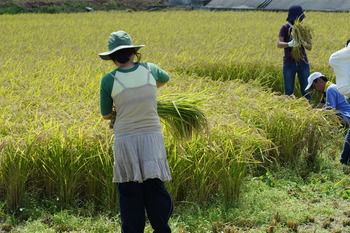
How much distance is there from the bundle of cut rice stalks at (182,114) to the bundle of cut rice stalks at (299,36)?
112 inches

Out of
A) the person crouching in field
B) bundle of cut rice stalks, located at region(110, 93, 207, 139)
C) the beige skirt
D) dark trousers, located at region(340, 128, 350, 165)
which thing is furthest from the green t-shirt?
the person crouching in field

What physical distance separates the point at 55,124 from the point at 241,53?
4524 millimetres

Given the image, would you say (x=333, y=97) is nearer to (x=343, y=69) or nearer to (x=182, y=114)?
(x=343, y=69)

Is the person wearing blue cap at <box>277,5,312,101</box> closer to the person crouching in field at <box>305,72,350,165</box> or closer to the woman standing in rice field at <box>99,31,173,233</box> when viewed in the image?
the person crouching in field at <box>305,72,350,165</box>

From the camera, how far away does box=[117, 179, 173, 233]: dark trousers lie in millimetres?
2812

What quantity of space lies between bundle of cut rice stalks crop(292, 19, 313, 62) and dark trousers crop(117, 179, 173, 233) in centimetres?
349

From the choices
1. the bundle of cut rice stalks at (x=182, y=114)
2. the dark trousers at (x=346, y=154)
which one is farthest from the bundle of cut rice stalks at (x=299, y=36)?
the bundle of cut rice stalks at (x=182, y=114)

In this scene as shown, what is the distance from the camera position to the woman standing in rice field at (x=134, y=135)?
2752 millimetres

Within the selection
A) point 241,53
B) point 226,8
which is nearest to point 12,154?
point 241,53

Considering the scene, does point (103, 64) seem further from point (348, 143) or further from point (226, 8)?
point (226, 8)

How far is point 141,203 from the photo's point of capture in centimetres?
284

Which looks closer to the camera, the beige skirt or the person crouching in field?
the beige skirt

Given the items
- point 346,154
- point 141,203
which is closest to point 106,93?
point 141,203

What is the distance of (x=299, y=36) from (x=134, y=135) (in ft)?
12.2
